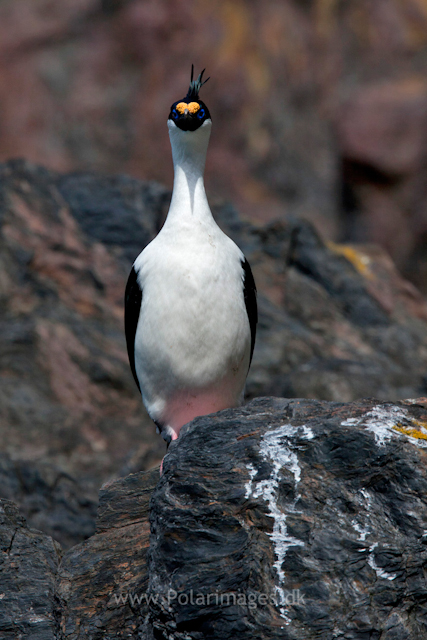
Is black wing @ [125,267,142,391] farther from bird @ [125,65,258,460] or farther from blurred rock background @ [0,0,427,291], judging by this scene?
blurred rock background @ [0,0,427,291]

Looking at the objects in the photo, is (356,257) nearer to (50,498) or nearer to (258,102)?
(50,498)

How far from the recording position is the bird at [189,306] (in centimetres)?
536

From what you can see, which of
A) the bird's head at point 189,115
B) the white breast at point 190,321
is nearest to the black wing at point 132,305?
the white breast at point 190,321

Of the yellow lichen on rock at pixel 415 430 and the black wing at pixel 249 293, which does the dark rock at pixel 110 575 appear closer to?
the black wing at pixel 249 293

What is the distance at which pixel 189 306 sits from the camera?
5.33 meters

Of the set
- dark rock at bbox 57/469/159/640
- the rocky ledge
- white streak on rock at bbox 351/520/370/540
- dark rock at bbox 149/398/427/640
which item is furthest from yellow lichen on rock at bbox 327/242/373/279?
white streak on rock at bbox 351/520/370/540

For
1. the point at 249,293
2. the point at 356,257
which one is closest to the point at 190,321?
the point at 249,293

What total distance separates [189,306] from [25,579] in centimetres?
225

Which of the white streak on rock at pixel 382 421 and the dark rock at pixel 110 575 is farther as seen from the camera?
the dark rock at pixel 110 575

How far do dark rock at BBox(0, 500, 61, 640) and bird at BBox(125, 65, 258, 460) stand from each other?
59.1 inches

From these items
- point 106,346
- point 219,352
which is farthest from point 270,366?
point 219,352

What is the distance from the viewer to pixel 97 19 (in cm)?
1686

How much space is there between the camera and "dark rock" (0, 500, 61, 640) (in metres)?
4.12

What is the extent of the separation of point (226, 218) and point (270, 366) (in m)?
2.93
